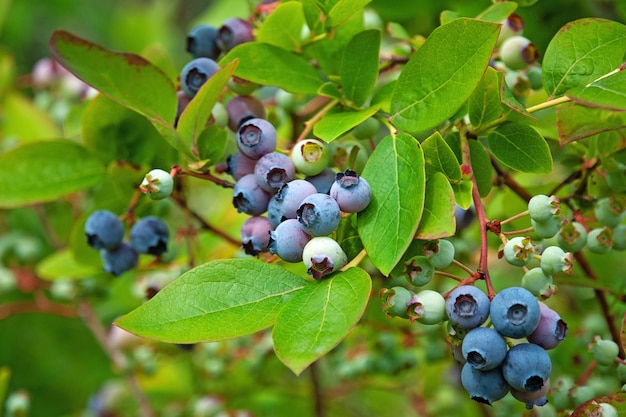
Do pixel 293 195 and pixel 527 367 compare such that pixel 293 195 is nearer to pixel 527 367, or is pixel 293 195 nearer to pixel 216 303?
pixel 216 303

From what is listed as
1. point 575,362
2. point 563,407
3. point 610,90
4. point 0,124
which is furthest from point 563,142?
point 0,124

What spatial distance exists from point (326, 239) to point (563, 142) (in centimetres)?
27

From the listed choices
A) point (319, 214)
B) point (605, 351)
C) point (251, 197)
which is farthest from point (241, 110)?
point (605, 351)

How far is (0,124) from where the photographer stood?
162 centimetres

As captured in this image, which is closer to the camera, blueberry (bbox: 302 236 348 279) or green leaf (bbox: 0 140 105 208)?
blueberry (bbox: 302 236 348 279)

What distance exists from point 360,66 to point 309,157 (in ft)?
0.46

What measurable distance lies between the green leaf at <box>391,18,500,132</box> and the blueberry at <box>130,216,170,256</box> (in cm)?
38

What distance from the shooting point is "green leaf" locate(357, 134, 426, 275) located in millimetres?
627

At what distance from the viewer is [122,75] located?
0.81 meters

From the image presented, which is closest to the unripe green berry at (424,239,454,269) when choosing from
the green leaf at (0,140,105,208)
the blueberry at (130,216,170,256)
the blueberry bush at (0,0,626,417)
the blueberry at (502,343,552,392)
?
the blueberry bush at (0,0,626,417)

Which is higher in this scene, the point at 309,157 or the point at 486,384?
the point at 309,157

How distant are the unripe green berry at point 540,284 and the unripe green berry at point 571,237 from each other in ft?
0.41

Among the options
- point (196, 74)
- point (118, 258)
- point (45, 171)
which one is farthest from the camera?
point (45, 171)

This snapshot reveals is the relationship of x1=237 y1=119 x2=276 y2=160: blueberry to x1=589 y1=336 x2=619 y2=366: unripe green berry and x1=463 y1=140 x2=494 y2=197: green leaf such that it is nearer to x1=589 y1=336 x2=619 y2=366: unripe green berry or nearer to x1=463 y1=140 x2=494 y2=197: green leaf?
x1=463 y1=140 x2=494 y2=197: green leaf
